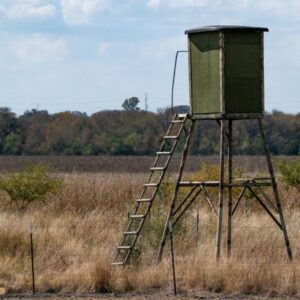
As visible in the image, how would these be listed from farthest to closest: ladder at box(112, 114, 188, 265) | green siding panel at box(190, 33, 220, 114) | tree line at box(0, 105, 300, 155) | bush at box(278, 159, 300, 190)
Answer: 1. tree line at box(0, 105, 300, 155)
2. bush at box(278, 159, 300, 190)
3. ladder at box(112, 114, 188, 265)
4. green siding panel at box(190, 33, 220, 114)

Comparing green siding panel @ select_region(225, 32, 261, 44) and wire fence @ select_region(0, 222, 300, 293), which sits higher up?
green siding panel @ select_region(225, 32, 261, 44)

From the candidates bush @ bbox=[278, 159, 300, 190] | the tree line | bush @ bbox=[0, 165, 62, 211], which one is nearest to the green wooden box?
bush @ bbox=[0, 165, 62, 211]

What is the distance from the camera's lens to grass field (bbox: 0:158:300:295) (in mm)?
17859

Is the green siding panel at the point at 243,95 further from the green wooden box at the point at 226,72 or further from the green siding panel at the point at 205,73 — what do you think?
the green siding panel at the point at 205,73

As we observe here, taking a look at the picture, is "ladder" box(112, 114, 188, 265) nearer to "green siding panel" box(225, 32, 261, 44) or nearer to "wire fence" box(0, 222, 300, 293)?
"wire fence" box(0, 222, 300, 293)

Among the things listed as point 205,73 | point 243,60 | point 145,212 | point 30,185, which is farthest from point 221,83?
point 30,185

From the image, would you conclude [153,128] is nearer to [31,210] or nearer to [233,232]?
[31,210]

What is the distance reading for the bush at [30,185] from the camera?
95.9 feet

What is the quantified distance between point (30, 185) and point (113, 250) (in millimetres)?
8231

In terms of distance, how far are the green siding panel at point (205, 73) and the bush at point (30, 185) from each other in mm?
9960

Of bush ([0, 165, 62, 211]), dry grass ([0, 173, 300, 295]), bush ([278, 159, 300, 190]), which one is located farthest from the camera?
bush ([278, 159, 300, 190])

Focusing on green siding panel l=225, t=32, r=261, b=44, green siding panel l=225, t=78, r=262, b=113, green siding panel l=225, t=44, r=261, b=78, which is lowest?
green siding panel l=225, t=78, r=262, b=113

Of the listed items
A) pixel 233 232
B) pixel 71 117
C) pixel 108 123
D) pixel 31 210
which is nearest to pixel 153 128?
pixel 108 123

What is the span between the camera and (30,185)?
2920cm
